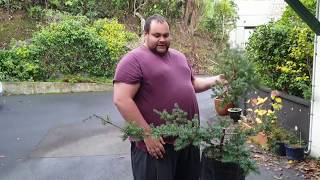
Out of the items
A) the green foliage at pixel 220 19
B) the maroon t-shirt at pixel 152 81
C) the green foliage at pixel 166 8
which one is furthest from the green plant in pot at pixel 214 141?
the green foliage at pixel 166 8

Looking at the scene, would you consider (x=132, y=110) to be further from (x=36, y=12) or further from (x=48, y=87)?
(x=36, y=12)

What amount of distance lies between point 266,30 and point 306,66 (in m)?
1.26

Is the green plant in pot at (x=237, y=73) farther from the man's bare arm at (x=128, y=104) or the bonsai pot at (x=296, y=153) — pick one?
the bonsai pot at (x=296, y=153)

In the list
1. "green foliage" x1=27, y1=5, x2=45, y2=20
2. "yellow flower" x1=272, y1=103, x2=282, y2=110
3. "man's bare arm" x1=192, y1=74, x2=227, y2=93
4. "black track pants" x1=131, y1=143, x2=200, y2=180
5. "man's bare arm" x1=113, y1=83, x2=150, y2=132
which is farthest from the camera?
"green foliage" x1=27, y1=5, x2=45, y2=20

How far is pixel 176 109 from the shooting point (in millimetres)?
2551

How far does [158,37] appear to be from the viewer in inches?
108

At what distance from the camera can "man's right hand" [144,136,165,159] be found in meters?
2.67

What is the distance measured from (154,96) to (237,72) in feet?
2.38

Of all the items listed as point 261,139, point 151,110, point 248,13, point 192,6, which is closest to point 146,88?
point 151,110

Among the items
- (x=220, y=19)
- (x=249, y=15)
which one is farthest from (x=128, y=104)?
(x=249, y=15)

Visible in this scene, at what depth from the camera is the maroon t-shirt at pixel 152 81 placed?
271 centimetres

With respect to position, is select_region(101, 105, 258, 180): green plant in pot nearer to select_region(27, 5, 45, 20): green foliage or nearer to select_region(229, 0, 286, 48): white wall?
select_region(27, 5, 45, 20): green foliage

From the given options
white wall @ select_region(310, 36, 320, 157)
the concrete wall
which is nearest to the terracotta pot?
white wall @ select_region(310, 36, 320, 157)

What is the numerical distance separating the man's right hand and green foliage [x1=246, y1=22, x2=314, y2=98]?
336cm
